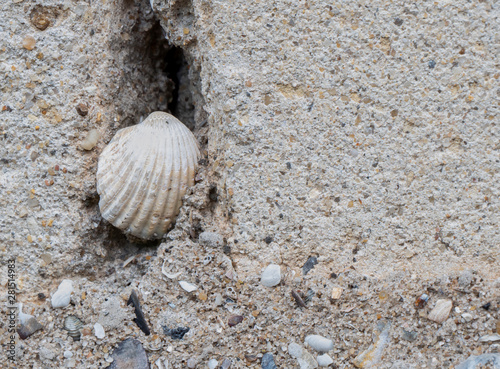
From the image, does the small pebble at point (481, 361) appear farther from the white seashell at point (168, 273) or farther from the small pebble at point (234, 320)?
the white seashell at point (168, 273)

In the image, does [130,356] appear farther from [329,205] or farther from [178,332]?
[329,205]

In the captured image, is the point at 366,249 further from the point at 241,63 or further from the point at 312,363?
the point at 241,63

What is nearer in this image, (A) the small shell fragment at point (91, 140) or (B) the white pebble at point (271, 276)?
(B) the white pebble at point (271, 276)

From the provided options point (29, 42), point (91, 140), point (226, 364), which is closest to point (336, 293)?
point (226, 364)

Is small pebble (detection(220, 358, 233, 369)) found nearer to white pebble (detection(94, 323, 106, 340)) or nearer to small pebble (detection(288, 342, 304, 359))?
small pebble (detection(288, 342, 304, 359))

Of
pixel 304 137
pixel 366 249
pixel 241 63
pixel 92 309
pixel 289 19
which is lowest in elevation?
pixel 92 309

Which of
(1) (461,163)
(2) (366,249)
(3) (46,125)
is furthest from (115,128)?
(1) (461,163)

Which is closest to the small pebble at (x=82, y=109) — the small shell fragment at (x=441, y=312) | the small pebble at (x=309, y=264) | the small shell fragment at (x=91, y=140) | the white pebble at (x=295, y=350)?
the small shell fragment at (x=91, y=140)
